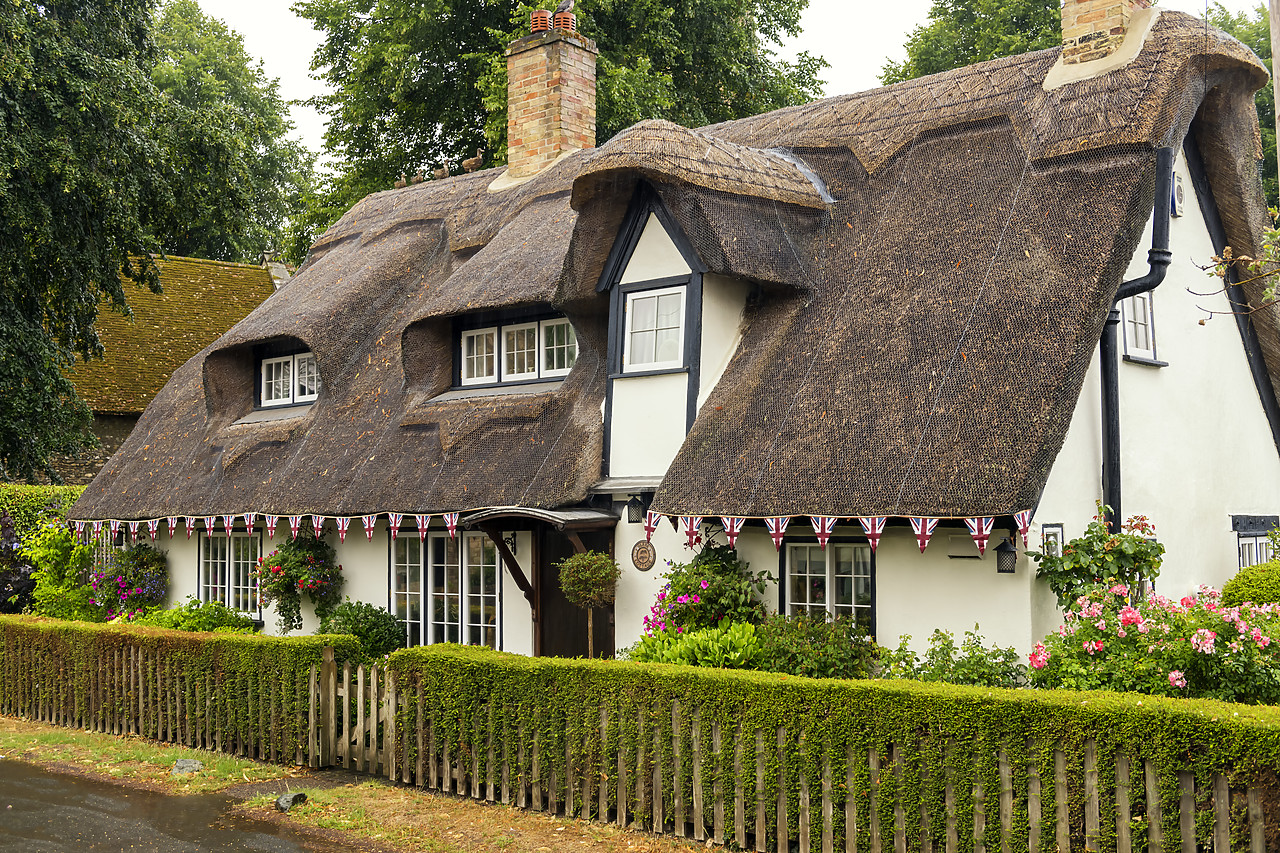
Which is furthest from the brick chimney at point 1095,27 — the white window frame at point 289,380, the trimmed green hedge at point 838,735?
the white window frame at point 289,380

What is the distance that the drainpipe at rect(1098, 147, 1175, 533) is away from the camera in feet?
35.6

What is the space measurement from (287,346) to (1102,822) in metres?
14.3

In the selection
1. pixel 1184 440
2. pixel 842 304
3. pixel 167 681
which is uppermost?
pixel 842 304

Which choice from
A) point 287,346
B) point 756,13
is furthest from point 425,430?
point 756,13

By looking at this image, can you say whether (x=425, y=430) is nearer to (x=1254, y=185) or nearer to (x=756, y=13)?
(x=1254, y=185)

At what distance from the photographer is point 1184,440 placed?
12477 millimetres

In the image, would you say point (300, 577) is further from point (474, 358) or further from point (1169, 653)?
point (1169, 653)

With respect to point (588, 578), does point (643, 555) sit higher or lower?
higher

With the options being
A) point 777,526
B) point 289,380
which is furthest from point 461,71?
point 777,526

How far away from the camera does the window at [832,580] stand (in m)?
11.0

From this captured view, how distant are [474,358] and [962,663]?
27.3ft

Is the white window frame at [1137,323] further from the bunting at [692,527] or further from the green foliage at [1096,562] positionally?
the bunting at [692,527]

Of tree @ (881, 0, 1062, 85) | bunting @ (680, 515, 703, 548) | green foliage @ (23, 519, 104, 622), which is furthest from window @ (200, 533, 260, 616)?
tree @ (881, 0, 1062, 85)

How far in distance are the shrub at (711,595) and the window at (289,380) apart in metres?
8.22
